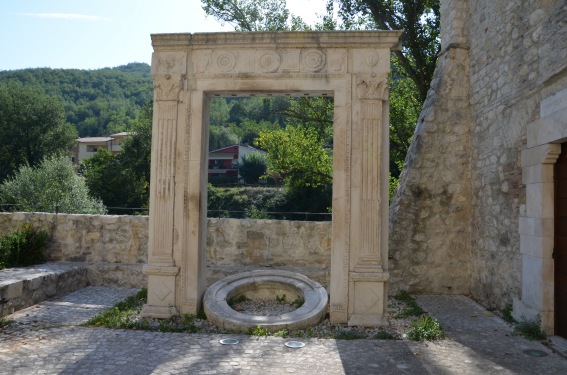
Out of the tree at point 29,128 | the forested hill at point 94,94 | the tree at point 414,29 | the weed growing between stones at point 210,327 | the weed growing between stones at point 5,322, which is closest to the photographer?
the weed growing between stones at point 210,327

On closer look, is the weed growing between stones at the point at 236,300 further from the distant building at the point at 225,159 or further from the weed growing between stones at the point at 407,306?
the distant building at the point at 225,159

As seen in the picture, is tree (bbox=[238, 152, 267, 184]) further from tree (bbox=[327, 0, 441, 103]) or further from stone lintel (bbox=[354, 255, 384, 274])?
stone lintel (bbox=[354, 255, 384, 274])

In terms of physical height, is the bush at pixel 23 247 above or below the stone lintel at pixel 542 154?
below

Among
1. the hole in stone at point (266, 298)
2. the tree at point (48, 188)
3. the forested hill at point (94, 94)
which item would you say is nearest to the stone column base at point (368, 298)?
the hole in stone at point (266, 298)

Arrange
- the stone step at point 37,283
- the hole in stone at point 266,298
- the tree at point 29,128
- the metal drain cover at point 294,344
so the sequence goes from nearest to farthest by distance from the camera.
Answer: the metal drain cover at point 294,344, the stone step at point 37,283, the hole in stone at point 266,298, the tree at point 29,128

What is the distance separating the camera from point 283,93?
627cm

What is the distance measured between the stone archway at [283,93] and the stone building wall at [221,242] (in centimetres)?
241

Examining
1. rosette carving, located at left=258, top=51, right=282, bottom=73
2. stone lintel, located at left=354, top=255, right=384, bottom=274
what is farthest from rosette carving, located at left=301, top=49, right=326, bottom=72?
stone lintel, located at left=354, top=255, right=384, bottom=274

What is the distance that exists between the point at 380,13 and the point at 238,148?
29.8 m

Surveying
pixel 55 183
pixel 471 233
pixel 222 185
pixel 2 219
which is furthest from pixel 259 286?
pixel 222 185

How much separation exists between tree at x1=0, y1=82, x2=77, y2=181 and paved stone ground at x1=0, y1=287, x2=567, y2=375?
1249 inches

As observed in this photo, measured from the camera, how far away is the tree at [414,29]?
43.0 ft

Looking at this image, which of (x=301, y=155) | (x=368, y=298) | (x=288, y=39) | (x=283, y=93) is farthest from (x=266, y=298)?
(x=301, y=155)

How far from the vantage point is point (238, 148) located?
42.4 meters
